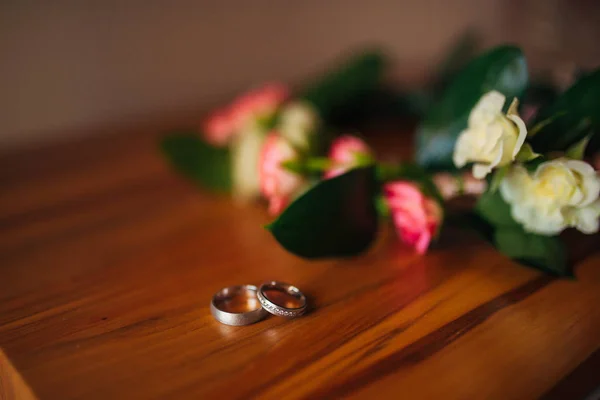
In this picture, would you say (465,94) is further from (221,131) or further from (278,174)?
(221,131)

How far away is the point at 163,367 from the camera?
418mm

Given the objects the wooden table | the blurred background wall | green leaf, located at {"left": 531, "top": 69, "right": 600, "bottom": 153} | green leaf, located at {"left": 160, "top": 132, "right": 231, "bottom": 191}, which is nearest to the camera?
the wooden table

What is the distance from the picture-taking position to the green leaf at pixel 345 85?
3.03 feet

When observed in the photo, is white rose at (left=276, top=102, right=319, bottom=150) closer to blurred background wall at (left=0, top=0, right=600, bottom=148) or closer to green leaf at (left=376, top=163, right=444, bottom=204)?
green leaf at (left=376, top=163, right=444, bottom=204)

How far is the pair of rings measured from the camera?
0.46m

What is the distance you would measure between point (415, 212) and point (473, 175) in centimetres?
7

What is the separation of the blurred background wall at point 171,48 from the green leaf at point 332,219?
47 centimetres

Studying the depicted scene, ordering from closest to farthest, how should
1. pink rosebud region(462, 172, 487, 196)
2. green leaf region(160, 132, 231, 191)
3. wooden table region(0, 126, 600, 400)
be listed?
wooden table region(0, 126, 600, 400), pink rosebud region(462, 172, 487, 196), green leaf region(160, 132, 231, 191)

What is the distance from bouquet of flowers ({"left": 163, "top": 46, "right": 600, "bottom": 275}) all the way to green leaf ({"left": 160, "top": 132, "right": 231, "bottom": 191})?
103 mm

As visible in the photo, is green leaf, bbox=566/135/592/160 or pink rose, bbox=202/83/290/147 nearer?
green leaf, bbox=566/135/592/160

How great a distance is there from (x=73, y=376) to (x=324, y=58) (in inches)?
40.9

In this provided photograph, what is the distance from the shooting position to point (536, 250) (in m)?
0.52

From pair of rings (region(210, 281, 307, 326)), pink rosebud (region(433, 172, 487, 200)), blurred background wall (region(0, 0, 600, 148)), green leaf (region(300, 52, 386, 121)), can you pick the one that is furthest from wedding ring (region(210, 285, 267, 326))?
blurred background wall (region(0, 0, 600, 148))

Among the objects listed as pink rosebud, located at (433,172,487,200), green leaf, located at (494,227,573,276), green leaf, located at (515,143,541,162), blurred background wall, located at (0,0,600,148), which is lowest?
green leaf, located at (494,227,573,276)
